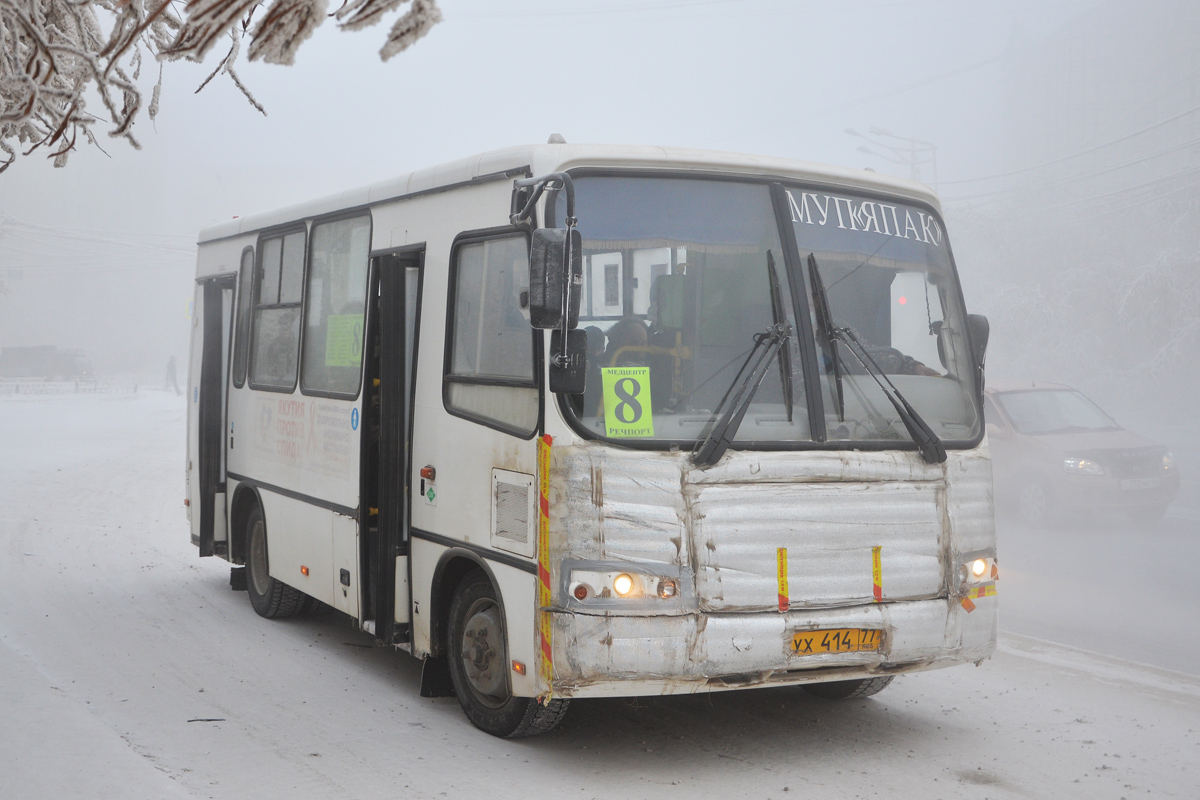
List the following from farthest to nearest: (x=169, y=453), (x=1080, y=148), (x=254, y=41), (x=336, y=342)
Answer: (x=1080, y=148) → (x=169, y=453) → (x=336, y=342) → (x=254, y=41)

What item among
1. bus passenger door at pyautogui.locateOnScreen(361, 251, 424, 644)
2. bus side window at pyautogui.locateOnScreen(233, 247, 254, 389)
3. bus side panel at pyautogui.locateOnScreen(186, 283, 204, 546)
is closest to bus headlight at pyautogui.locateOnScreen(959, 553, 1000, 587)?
bus passenger door at pyautogui.locateOnScreen(361, 251, 424, 644)

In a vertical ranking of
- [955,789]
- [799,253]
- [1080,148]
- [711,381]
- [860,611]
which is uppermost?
[1080,148]

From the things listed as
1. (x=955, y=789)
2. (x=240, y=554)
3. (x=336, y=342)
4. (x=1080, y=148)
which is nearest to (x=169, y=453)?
(x=240, y=554)

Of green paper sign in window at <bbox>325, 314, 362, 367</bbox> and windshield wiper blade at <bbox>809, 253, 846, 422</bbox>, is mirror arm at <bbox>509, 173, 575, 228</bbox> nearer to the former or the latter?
windshield wiper blade at <bbox>809, 253, 846, 422</bbox>

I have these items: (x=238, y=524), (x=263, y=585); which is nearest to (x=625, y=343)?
(x=263, y=585)

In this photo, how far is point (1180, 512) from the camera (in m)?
15.7

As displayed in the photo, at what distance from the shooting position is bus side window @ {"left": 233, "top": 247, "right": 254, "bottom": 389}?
9414 mm

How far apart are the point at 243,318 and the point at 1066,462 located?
918 cm

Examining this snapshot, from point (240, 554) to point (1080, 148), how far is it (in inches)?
2295

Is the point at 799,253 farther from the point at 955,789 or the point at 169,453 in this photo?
the point at 169,453

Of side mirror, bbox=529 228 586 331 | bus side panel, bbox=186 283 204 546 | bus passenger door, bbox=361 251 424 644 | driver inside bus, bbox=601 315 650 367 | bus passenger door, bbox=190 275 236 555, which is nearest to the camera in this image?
side mirror, bbox=529 228 586 331

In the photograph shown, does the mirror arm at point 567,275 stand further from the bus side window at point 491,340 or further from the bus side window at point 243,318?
the bus side window at point 243,318

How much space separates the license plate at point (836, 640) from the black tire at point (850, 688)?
3.71 ft

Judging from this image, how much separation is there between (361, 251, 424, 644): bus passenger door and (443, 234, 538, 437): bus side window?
1.69 feet
